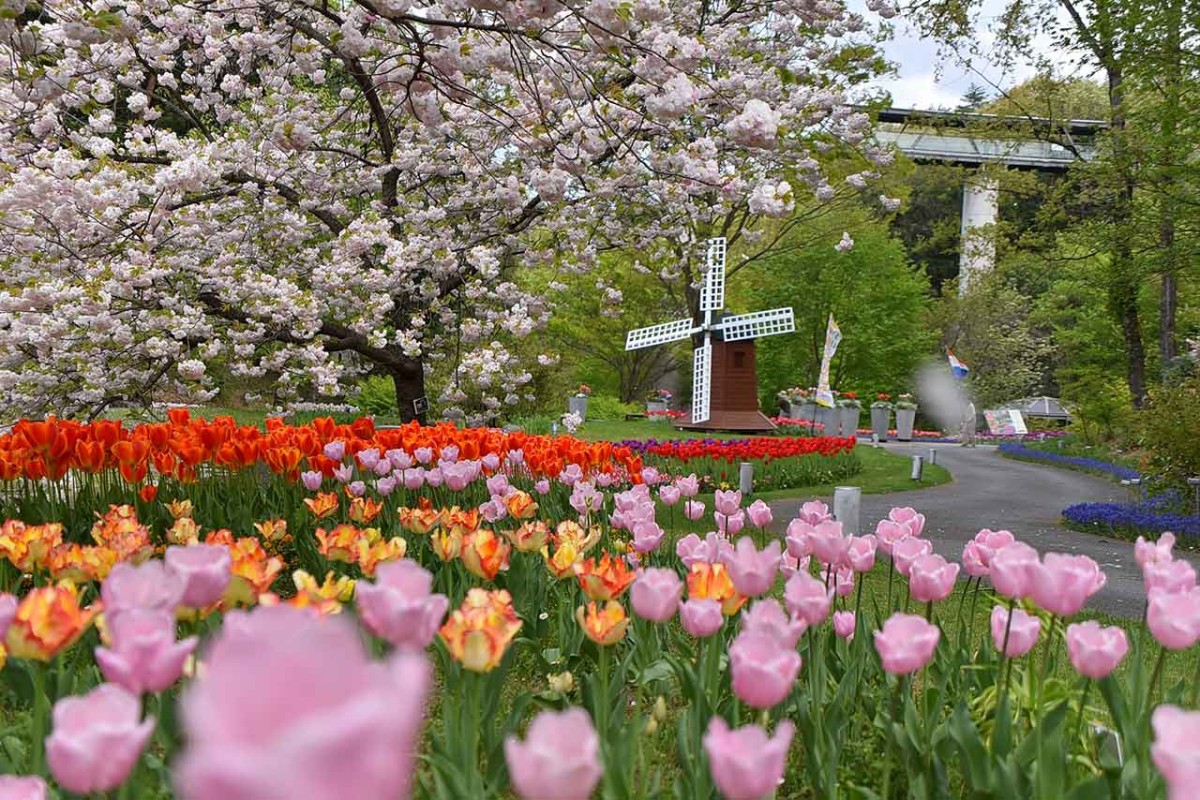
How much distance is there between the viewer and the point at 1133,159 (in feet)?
42.5

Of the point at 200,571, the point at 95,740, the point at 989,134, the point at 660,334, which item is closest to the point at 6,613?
the point at 200,571

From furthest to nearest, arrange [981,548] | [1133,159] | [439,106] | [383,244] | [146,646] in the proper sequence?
[1133,159] → [383,244] → [439,106] → [981,548] → [146,646]

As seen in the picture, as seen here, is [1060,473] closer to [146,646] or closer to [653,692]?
[653,692]

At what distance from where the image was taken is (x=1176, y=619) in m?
1.58

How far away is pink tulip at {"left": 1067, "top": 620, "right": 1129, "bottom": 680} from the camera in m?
1.58

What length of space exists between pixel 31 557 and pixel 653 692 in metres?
1.60

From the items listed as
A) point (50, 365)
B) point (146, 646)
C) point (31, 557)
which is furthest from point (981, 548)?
point (50, 365)

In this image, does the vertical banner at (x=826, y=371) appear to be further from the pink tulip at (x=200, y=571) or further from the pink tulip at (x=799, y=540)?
the pink tulip at (x=200, y=571)

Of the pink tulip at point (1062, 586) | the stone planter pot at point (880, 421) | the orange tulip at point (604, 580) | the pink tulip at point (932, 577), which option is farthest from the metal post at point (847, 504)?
the stone planter pot at point (880, 421)

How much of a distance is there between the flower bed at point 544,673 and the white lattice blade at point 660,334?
745 inches

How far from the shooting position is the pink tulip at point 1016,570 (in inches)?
64.2

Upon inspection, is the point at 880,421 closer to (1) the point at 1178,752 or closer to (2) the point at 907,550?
(2) the point at 907,550

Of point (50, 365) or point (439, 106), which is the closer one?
point (439, 106)

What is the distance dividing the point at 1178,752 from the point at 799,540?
1387mm
